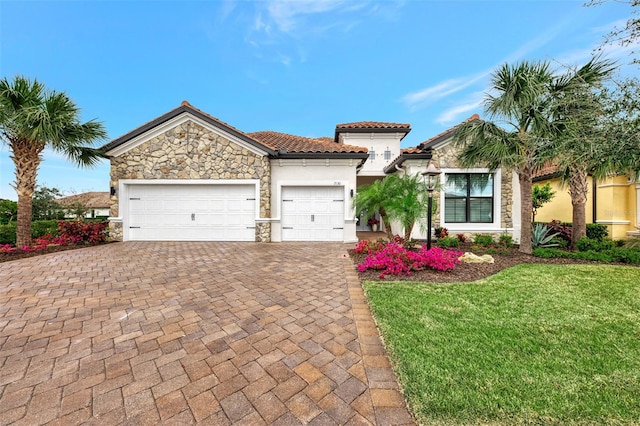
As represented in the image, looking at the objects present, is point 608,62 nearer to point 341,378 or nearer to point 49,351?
point 341,378

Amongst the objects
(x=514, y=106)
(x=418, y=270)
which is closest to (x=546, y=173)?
(x=514, y=106)

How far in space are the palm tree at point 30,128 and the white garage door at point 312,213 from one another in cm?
732

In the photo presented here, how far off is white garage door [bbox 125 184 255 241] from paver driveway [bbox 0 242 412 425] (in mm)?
4712

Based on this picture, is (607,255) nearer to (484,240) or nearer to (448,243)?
(484,240)

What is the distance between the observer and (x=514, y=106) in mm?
7035

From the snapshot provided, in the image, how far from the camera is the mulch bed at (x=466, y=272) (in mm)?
4973

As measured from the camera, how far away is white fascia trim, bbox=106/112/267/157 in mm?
9461

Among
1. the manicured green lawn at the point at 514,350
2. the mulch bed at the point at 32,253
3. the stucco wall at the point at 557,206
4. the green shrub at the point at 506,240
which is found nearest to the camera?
the manicured green lawn at the point at 514,350

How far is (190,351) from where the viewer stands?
253 centimetres

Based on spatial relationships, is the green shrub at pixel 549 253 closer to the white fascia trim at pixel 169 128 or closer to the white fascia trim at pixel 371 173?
the white fascia trim at pixel 371 173

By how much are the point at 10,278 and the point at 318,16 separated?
11.6 metres

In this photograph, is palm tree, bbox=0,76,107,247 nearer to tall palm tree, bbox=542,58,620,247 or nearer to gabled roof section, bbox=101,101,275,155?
gabled roof section, bbox=101,101,275,155

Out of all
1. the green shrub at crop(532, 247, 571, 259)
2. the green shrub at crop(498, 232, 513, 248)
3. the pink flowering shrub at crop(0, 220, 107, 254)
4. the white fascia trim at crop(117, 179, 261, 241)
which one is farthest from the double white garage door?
the green shrub at crop(532, 247, 571, 259)

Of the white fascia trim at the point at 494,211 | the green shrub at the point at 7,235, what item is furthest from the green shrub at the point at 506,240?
the green shrub at the point at 7,235
